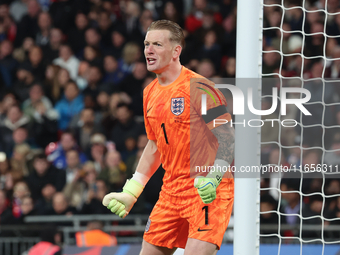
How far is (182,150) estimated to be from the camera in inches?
141

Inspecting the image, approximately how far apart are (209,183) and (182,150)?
Result: 39 centimetres

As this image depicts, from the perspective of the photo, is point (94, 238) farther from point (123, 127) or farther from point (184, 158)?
point (184, 158)

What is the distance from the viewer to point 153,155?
3.91 meters

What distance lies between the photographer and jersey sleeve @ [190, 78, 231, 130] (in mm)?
3459

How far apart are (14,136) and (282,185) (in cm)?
424

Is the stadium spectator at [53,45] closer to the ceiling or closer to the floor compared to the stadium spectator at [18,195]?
closer to the ceiling

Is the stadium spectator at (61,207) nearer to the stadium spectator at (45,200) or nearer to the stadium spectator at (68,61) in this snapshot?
the stadium spectator at (45,200)

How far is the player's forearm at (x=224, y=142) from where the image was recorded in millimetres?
3439

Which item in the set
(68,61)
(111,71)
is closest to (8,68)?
(68,61)

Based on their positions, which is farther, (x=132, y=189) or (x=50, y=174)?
(x=50, y=174)

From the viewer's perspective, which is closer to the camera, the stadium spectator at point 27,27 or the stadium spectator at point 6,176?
the stadium spectator at point 6,176

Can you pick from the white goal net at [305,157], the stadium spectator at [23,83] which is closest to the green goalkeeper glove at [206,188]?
the white goal net at [305,157]

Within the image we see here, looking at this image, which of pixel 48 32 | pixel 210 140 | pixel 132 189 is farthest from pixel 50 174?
pixel 210 140

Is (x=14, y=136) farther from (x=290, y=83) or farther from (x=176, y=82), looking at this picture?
(x=176, y=82)
